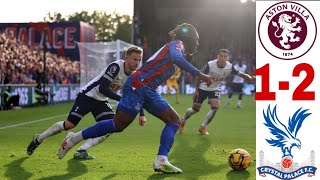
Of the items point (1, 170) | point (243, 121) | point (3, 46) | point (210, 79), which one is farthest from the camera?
point (3, 46)

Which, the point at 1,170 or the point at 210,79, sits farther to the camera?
the point at 1,170

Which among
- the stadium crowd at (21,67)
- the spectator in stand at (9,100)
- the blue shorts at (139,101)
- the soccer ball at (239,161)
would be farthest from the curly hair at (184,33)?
the stadium crowd at (21,67)

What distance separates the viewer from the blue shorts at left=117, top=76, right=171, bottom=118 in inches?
307

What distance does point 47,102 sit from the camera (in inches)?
1107

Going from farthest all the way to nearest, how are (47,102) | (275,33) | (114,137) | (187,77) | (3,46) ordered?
(187,77), (47,102), (3,46), (114,137), (275,33)

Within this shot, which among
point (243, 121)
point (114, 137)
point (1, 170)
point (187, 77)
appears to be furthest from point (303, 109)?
point (187, 77)

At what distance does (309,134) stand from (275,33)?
1147 mm

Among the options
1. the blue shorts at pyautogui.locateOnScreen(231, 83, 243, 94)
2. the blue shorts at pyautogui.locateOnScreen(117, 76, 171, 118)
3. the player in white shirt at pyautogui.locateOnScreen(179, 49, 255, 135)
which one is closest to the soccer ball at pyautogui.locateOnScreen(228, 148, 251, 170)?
the blue shorts at pyautogui.locateOnScreen(117, 76, 171, 118)

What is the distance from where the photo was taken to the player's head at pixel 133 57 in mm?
8469

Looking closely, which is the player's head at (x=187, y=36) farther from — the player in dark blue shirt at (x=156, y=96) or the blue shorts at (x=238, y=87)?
the blue shorts at (x=238, y=87)

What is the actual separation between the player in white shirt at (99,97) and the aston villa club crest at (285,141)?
283 centimetres

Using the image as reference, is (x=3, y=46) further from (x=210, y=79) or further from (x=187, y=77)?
(x=187, y=77)

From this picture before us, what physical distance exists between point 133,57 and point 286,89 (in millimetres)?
3057

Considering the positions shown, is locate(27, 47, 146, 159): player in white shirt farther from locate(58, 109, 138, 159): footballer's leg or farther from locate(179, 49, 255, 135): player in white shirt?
locate(179, 49, 255, 135): player in white shirt
